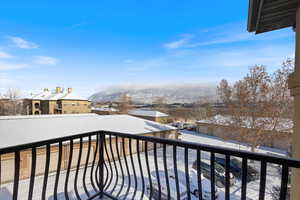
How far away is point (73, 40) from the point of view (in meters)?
10.4

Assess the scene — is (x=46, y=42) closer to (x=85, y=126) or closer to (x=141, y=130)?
(x=85, y=126)

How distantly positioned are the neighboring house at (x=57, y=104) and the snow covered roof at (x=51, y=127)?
13.9 m

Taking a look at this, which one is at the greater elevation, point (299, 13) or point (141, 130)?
point (299, 13)

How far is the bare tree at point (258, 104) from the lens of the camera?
9.51 metres

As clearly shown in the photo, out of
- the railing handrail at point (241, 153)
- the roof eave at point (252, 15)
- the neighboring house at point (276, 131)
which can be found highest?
the roof eave at point (252, 15)

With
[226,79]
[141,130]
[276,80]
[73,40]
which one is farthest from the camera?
[141,130]

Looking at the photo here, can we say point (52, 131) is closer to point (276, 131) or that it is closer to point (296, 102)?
point (296, 102)

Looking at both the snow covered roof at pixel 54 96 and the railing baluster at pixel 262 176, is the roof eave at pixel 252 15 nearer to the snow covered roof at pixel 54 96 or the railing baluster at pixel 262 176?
the railing baluster at pixel 262 176

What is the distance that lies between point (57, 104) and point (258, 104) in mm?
26719

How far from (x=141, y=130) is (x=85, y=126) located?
4.06 metres

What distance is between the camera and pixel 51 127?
10008 millimetres

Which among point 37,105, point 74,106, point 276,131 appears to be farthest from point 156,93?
point 276,131

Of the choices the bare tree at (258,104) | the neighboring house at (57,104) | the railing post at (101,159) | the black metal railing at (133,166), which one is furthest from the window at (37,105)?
the railing post at (101,159)

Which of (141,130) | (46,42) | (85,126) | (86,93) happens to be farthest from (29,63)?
(86,93)
